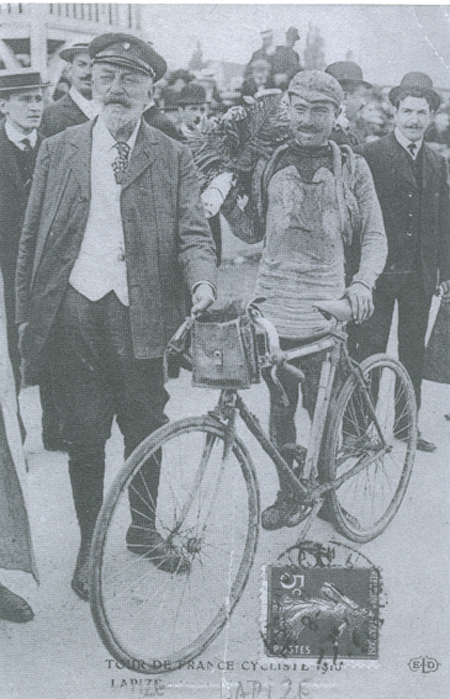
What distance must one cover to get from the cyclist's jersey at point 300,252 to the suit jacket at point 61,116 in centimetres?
79

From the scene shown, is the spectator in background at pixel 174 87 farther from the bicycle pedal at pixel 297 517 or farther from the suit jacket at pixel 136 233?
the bicycle pedal at pixel 297 517

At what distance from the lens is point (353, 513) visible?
3432 mm

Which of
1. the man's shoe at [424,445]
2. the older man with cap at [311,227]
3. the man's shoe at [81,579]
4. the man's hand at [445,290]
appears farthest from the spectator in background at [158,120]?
the man's shoe at [424,445]

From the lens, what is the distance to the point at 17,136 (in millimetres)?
2939

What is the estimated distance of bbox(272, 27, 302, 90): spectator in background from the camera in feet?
9.86

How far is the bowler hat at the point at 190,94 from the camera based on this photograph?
297 cm

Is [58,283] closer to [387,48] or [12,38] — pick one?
[12,38]

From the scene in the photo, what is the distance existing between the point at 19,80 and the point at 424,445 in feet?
7.77

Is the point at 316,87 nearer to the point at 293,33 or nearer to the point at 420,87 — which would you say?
the point at 293,33

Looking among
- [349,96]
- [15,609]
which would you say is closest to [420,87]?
[349,96]

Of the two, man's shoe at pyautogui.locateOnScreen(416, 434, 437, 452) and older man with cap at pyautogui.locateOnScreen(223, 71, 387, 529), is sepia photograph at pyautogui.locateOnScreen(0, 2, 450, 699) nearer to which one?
older man with cap at pyautogui.locateOnScreen(223, 71, 387, 529)

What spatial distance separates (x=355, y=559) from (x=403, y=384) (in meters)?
0.79

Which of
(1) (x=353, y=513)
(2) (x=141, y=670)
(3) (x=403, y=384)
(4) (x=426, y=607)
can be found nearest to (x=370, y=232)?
(3) (x=403, y=384)

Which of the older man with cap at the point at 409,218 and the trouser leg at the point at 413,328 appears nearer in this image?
the older man with cap at the point at 409,218
